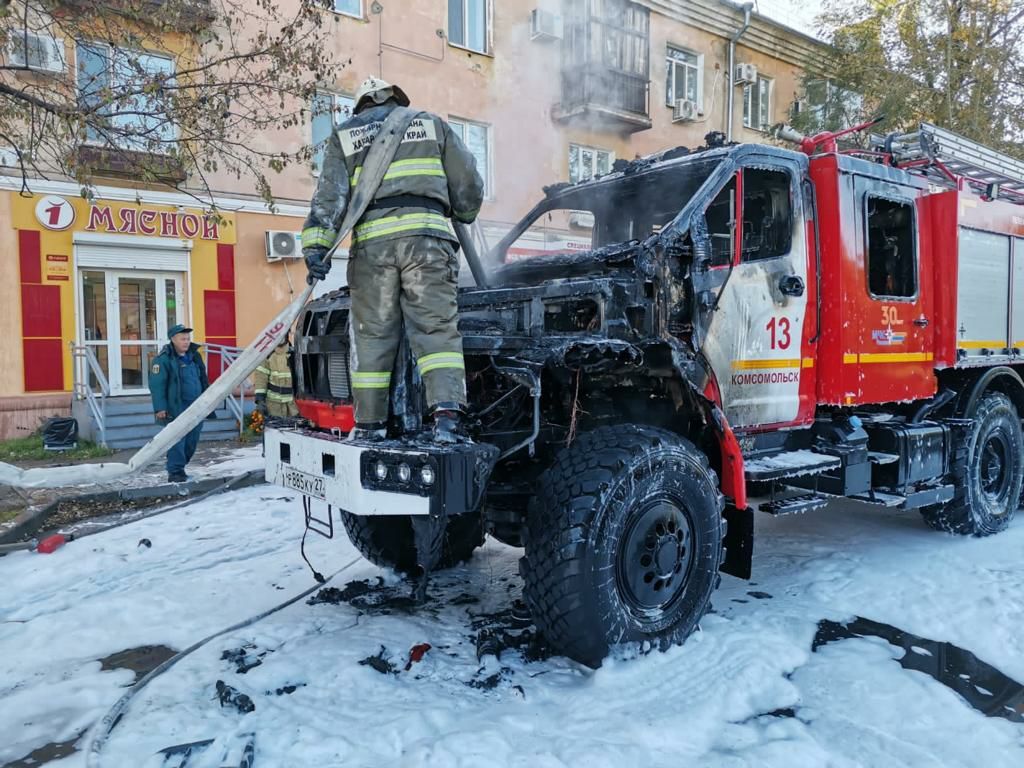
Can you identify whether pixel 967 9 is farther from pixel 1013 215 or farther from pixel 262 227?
pixel 262 227

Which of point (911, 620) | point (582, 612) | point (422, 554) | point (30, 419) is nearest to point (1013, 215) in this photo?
point (911, 620)

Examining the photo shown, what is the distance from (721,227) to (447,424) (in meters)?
1.84

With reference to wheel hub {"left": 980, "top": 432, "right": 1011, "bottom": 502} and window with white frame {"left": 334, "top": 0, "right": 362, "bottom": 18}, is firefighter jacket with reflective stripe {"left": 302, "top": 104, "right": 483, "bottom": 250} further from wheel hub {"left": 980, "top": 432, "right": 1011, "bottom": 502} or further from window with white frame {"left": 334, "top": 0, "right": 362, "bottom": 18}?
window with white frame {"left": 334, "top": 0, "right": 362, "bottom": 18}

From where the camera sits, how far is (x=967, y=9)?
12.8m

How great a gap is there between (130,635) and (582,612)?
2.22 meters

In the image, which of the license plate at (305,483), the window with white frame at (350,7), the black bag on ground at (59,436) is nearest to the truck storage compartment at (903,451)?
the license plate at (305,483)

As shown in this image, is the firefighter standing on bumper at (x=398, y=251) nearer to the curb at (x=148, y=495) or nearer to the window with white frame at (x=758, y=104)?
the curb at (x=148, y=495)

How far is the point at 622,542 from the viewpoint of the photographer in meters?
3.20

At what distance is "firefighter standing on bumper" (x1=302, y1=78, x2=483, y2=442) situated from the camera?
124 inches

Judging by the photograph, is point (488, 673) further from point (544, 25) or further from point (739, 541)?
point (544, 25)

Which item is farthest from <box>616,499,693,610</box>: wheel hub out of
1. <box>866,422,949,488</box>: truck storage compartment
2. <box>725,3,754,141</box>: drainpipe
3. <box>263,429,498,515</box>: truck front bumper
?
<box>725,3,754,141</box>: drainpipe

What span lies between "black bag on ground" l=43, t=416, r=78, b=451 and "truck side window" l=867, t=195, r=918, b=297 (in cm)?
937

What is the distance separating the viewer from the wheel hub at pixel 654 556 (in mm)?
3230

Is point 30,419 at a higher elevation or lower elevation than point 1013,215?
lower
